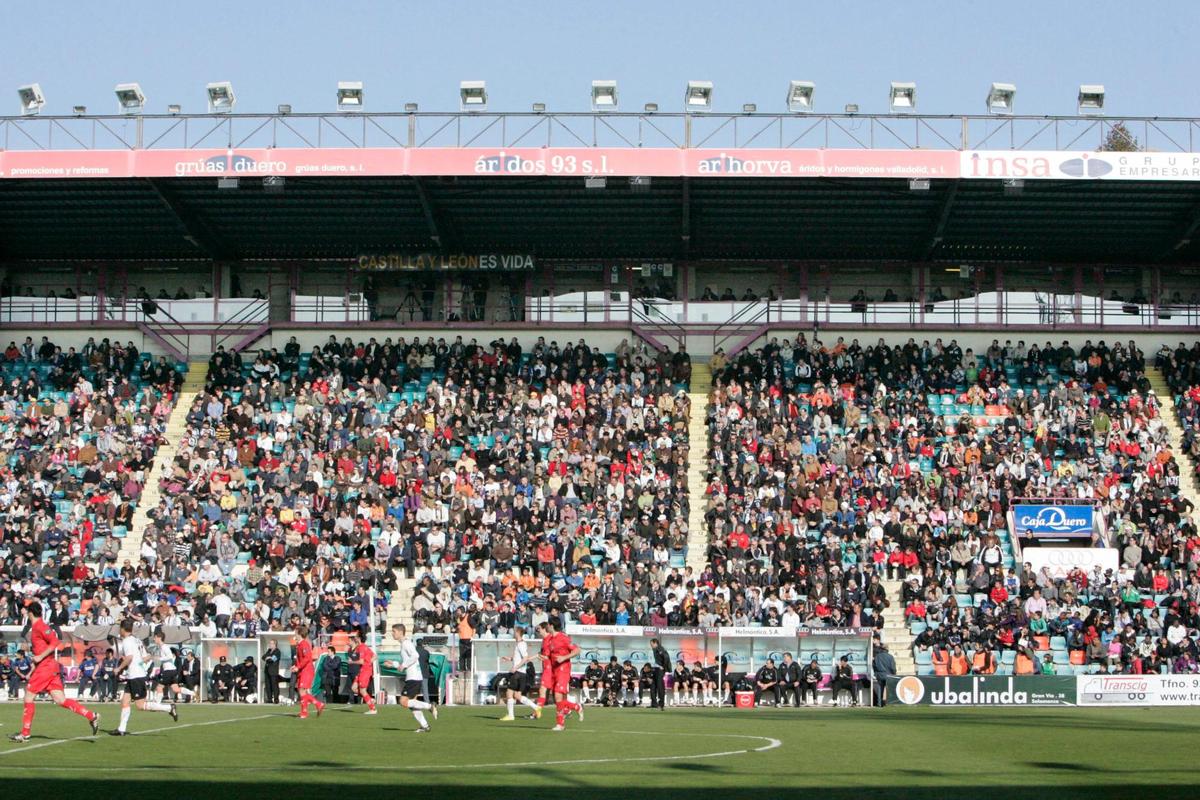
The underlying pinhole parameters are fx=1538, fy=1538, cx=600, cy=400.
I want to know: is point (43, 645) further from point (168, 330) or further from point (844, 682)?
point (168, 330)

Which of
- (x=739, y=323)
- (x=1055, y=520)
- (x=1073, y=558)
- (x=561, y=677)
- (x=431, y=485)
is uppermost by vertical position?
(x=739, y=323)

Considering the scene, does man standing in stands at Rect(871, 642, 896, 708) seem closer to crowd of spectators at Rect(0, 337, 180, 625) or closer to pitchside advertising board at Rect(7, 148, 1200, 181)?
pitchside advertising board at Rect(7, 148, 1200, 181)

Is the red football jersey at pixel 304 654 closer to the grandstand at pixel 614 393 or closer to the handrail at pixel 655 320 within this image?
the grandstand at pixel 614 393

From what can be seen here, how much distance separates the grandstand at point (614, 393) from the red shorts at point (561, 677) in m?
A: 11.1

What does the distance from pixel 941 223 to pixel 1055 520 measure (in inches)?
499

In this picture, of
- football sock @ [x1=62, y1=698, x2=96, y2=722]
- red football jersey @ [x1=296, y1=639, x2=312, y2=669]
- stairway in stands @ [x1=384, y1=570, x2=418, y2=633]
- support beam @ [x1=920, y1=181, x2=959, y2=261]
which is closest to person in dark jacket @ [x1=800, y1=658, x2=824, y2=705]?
stairway in stands @ [x1=384, y1=570, x2=418, y2=633]

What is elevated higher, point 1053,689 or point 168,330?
point 168,330

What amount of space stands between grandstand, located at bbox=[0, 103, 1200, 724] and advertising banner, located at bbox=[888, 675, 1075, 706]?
6.35 feet

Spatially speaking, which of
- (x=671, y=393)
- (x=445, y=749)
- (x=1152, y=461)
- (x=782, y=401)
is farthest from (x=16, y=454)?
(x=1152, y=461)

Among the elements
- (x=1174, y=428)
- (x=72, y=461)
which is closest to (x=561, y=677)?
(x=72, y=461)

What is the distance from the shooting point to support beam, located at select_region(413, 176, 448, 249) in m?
50.5

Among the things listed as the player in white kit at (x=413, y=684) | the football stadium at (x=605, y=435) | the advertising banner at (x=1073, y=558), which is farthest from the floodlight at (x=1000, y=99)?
the player in white kit at (x=413, y=684)

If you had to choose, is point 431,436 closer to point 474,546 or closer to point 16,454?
point 474,546

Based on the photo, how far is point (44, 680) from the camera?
22.2 meters
